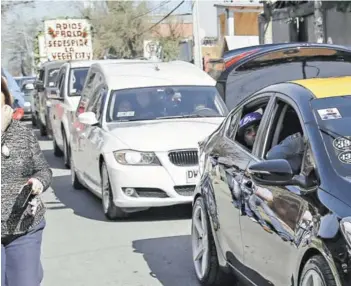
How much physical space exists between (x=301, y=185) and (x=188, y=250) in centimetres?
345

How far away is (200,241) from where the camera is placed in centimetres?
623

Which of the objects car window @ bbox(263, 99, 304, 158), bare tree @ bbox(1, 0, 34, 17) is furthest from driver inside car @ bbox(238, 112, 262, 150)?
bare tree @ bbox(1, 0, 34, 17)

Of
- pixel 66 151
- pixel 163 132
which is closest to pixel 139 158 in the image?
pixel 163 132

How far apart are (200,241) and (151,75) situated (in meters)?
4.62

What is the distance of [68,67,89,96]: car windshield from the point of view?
583 inches

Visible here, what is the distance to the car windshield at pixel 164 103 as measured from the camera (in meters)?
9.76

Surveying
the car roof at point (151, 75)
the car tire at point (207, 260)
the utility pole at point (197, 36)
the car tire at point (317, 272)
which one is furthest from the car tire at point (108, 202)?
the utility pole at point (197, 36)

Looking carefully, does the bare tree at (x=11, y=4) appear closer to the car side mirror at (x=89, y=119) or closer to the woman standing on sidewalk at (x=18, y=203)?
the car side mirror at (x=89, y=119)

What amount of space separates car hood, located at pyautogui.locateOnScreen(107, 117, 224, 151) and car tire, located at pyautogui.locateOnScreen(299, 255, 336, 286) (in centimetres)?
470

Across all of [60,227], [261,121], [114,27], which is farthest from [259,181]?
[114,27]

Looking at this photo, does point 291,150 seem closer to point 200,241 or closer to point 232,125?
point 232,125

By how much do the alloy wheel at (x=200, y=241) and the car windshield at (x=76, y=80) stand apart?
8.68m

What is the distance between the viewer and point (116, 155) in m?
8.76

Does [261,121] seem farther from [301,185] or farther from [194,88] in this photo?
[194,88]
